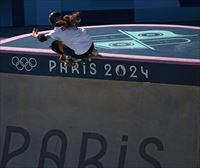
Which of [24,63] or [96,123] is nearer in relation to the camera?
[96,123]

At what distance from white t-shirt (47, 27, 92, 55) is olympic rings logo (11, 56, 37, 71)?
0.35m

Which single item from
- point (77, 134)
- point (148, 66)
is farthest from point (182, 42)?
point (77, 134)

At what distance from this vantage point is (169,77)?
5.50 m

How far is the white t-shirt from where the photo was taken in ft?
18.5

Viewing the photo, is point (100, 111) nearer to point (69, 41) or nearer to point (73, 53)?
point (73, 53)

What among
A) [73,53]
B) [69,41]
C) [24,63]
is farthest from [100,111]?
[24,63]

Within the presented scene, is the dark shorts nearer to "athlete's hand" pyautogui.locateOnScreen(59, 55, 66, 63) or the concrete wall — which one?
"athlete's hand" pyautogui.locateOnScreen(59, 55, 66, 63)

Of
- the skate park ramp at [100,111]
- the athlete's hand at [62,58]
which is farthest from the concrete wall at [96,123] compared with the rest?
the athlete's hand at [62,58]

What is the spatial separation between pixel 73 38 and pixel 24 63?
1.97ft

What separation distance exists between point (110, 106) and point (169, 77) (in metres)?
0.66

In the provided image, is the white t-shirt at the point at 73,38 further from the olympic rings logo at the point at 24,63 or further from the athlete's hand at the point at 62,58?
the olympic rings logo at the point at 24,63

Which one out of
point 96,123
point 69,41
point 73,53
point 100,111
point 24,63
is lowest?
point 96,123

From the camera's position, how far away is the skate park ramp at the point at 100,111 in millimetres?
5539

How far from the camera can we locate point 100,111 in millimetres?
5730
